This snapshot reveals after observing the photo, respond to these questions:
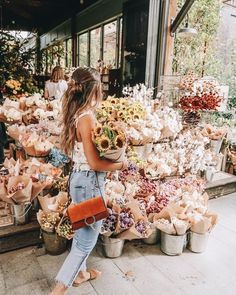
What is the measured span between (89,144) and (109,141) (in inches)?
4.8

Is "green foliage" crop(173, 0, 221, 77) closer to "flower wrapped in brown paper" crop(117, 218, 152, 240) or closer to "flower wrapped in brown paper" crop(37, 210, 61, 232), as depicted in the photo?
"flower wrapped in brown paper" crop(117, 218, 152, 240)

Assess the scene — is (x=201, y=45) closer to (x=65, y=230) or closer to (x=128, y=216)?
(x=128, y=216)

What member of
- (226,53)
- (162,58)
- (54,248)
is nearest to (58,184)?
(54,248)

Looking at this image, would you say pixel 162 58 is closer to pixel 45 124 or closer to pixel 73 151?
pixel 45 124

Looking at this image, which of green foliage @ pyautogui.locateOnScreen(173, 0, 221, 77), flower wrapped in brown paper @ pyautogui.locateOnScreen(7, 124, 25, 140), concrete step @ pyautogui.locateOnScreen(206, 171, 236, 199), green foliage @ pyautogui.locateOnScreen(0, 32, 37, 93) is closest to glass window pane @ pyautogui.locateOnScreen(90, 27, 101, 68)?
green foliage @ pyautogui.locateOnScreen(173, 0, 221, 77)

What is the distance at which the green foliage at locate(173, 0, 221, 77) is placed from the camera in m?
7.01

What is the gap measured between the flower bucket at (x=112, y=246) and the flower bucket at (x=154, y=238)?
1.11ft

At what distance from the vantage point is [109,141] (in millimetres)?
1828

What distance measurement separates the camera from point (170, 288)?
2.43 metres

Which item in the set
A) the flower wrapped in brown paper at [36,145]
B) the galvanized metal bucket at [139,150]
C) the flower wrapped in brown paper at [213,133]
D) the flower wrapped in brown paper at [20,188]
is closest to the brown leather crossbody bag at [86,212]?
the flower wrapped in brown paper at [20,188]

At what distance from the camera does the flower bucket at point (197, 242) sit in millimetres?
2904

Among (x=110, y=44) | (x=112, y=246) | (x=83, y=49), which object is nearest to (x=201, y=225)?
(x=112, y=246)

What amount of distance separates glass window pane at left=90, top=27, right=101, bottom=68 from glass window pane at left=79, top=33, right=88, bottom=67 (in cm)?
42

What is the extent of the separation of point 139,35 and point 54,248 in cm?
467
